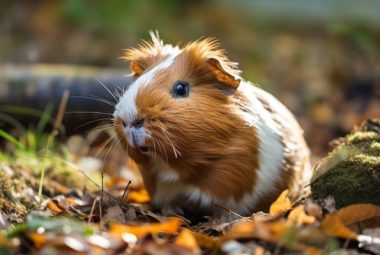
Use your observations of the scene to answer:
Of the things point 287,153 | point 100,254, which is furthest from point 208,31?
point 100,254

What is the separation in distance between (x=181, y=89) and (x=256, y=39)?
6.20m

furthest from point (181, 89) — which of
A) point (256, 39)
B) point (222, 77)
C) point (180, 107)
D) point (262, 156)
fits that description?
A: point (256, 39)

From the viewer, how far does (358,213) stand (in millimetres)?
2770

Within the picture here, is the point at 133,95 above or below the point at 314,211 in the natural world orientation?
above

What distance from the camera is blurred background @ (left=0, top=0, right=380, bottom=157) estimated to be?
27.2ft

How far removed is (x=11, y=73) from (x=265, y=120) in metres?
3.19

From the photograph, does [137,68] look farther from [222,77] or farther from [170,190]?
[170,190]

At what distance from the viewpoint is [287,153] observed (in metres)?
3.83

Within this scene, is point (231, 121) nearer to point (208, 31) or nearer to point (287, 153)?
point (287, 153)

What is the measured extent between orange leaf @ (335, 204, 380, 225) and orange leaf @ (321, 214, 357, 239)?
178mm

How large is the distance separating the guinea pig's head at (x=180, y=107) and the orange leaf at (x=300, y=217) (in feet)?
2.77

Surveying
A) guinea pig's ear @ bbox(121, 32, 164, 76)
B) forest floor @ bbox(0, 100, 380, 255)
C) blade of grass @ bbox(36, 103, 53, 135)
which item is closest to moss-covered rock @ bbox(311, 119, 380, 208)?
forest floor @ bbox(0, 100, 380, 255)

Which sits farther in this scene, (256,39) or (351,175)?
(256,39)

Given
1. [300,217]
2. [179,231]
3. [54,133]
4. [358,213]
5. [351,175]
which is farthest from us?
[54,133]
